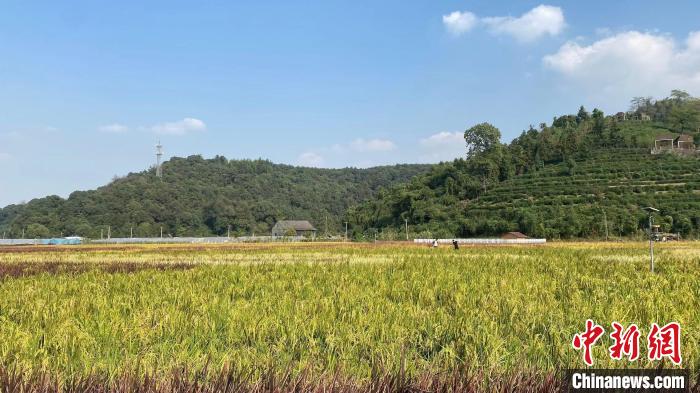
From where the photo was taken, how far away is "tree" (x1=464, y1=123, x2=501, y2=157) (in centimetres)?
11831

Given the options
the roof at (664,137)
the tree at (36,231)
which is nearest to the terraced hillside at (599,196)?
the roof at (664,137)

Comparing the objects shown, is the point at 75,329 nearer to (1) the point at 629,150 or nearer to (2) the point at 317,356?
(2) the point at 317,356

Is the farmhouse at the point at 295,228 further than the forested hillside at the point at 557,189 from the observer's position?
Yes

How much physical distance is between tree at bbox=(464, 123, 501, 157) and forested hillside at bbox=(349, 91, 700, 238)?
25 cm

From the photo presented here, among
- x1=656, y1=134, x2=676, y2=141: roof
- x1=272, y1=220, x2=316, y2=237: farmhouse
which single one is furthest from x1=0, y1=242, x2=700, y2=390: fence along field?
x1=656, y1=134, x2=676, y2=141: roof

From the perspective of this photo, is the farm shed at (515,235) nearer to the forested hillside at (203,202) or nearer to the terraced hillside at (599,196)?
the terraced hillside at (599,196)

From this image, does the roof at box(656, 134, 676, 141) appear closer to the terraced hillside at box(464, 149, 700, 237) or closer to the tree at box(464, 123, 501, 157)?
the terraced hillside at box(464, 149, 700, 237)

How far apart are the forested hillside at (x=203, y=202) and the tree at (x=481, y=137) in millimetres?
38473

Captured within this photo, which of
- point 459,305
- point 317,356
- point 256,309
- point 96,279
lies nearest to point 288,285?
point 256,309

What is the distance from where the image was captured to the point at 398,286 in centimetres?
965

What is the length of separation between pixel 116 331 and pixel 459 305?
4461 mm

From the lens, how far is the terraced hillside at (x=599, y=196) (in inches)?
2327

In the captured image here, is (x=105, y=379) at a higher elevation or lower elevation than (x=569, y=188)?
lower

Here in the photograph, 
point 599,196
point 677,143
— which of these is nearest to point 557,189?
point 599,196
